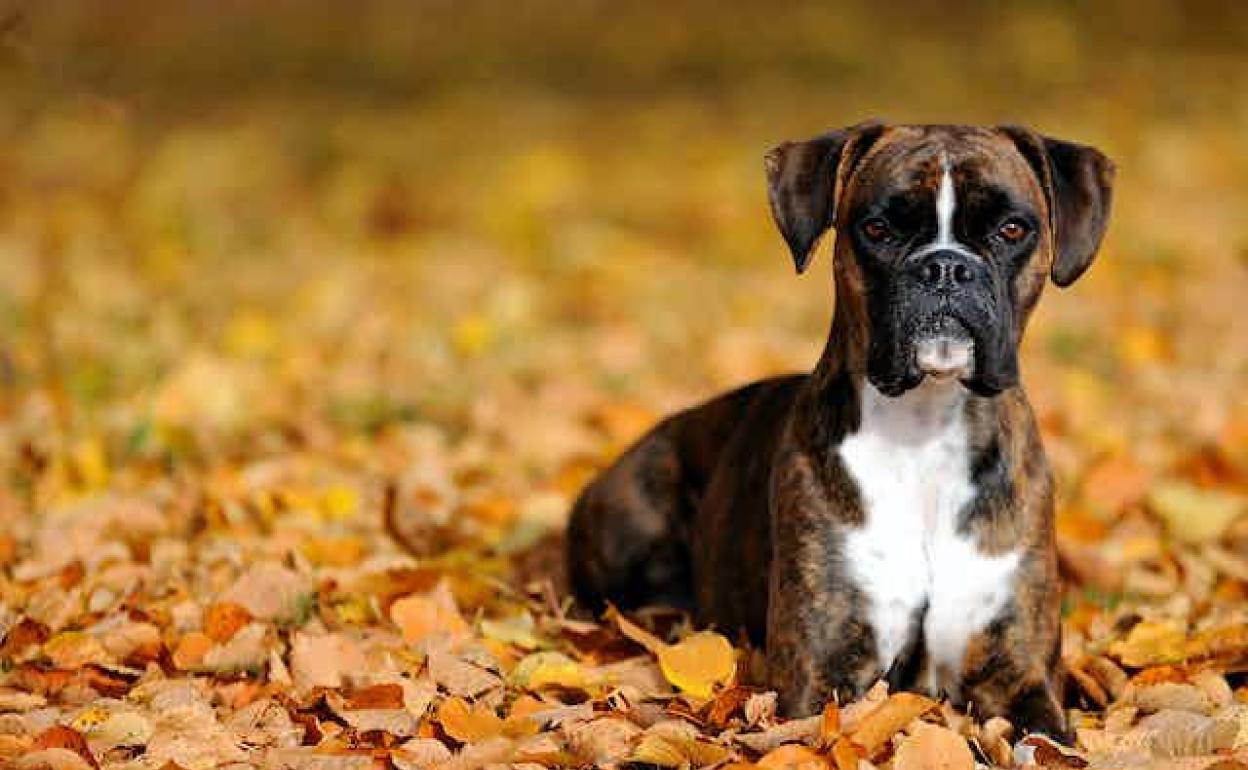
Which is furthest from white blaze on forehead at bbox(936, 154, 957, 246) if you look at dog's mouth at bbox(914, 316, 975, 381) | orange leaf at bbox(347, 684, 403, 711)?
orange leaf at bbox(347, 684, 403, 711)

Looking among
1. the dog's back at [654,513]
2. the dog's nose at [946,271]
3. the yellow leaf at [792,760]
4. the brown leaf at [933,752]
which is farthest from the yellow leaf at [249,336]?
the brown leaf at [933,752]

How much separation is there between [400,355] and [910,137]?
16.4 feet

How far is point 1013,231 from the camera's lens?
4.26 metres

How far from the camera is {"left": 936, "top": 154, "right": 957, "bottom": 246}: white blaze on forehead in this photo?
13.9 ft

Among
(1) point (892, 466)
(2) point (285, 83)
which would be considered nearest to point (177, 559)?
(1) point (892, 466)

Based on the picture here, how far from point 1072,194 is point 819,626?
115 centimetres

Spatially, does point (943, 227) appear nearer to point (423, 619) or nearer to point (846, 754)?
point (846, 754)

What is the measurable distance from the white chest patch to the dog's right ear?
399 millimetres

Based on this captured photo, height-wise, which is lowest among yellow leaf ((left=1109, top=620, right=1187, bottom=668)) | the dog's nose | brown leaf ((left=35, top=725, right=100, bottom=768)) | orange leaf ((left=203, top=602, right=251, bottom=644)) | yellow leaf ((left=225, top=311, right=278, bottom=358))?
brown leaf ((left=35, top=725, right=100, bottom=768))

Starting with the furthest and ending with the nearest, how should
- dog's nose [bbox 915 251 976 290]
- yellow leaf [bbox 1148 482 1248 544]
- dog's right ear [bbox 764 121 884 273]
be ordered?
1. yellow leaf [bbox 1148 482 1248 544]
2. dog's right ear [bbox 764 121 884 273]
3. dog's nose [bbox 915 251 976 290]

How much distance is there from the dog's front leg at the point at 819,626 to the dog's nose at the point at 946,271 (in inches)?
24.0

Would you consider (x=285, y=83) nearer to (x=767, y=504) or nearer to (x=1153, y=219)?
(x=1153, y=219)

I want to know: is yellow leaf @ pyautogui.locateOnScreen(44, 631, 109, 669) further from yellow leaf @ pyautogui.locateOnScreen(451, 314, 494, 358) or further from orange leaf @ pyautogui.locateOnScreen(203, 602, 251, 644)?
yellow leaf @ pyautogui.locateOnScreen(451, 314, 494, 358)

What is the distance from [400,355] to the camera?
9094 millimetres
